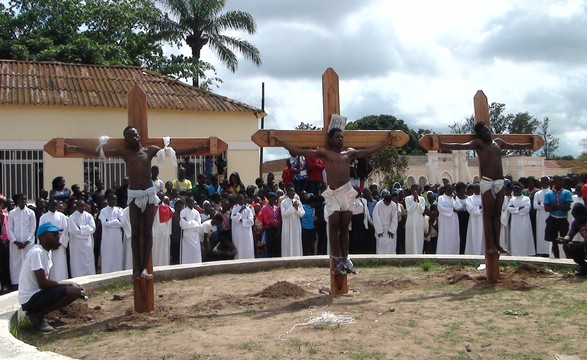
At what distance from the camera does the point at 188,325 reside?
6.50 meters

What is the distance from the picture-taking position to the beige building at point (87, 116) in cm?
1858

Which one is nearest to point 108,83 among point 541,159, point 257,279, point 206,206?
point 206,206

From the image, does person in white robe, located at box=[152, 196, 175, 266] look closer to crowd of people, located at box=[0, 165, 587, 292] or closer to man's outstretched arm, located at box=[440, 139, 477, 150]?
crowd of people, located at box=[0, 165, 587, 292]

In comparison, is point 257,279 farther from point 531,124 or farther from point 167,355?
point 531,124

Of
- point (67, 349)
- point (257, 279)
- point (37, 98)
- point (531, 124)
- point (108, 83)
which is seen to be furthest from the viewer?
point (531, 124)

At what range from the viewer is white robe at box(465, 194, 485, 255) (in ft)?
43.9

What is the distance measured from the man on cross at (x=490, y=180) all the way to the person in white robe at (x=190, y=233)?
5.38m

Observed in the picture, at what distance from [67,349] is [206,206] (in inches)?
278

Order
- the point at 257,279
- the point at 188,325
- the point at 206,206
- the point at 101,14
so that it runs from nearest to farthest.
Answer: the point at 188,325
the point at 257,279
the point at 206,206
the point at 101,14

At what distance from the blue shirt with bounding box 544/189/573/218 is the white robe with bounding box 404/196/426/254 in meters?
2.53

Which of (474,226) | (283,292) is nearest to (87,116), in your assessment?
(474,226)

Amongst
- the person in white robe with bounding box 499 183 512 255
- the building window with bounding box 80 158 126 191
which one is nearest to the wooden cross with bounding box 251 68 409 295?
the person in white robe with bounding box 499 183 512 255

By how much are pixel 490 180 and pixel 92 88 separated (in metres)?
15.7

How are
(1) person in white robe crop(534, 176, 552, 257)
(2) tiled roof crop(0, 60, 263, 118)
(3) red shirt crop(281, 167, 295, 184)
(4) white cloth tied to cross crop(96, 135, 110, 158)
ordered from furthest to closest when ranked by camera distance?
(2) tiled roof crop(0, 60, 263, 118) < (3) red shirt crop(281, 167, 295, 184) < (1) person in white robe crop(534, 176, 552, 257) < (4) white cloth tied to cross crop(96, 135, 110, 158)
